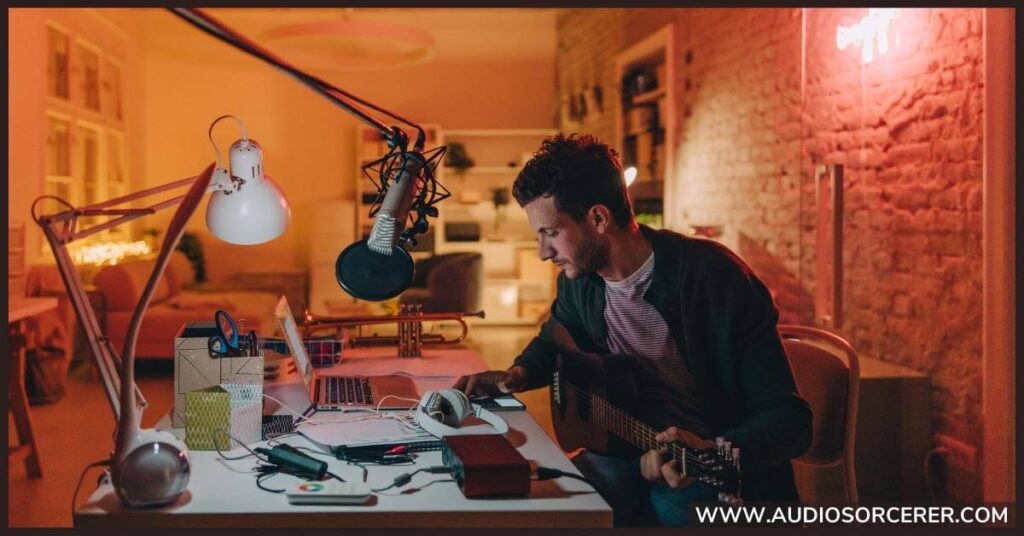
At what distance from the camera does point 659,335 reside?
7.93ft

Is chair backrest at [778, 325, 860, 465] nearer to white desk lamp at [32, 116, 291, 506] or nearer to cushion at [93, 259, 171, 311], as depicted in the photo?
white desk lamp at [32, 116, 291, 506]

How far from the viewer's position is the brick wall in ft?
11.3

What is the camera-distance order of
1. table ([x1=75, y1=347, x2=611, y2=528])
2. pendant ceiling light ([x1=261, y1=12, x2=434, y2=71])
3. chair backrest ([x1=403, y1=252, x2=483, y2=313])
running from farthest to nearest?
chair backrest ([x1=403, y1=252, x2=483, y2=313]) → pendant ceiling light ([x1=261, y1=12, x2=434, y2=71]) → table ([x1=75, y1=347, x2=611, y2=528])

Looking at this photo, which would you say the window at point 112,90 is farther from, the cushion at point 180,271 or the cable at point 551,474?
the cable at point 551,474

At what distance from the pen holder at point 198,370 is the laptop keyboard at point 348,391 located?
36cm

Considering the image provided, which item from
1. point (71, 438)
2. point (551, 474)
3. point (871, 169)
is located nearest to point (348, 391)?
point (551, 474)

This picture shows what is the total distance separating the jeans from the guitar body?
46 mm

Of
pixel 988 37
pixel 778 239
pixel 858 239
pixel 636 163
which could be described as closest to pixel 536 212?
pixel 988 37

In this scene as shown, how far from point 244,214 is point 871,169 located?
116 inches

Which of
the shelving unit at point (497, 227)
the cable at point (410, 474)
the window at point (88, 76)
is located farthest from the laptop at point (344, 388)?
the shelving unit at point (497, 227)

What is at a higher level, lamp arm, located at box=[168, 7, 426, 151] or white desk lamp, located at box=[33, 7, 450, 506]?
lamp arm, located at box=[168, 7, 426, 151]

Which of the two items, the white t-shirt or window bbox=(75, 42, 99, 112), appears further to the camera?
window bbox=(75, 42, 99, 112)

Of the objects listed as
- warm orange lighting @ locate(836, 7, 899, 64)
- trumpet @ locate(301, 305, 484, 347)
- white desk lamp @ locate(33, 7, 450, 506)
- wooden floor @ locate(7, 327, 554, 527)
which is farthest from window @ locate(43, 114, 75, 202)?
white desk lamp @ locate(33, 7, 450, 506)

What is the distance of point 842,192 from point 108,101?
286 inches
